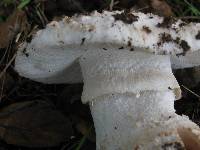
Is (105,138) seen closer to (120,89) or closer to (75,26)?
(120,89)

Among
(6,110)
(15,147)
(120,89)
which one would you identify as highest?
(120,89)

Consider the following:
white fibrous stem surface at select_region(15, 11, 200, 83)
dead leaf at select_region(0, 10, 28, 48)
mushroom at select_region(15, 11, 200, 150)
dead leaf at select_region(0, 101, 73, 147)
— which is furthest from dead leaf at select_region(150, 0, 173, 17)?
white fibrous stem surface at select_region(15, 11, 200, 83)

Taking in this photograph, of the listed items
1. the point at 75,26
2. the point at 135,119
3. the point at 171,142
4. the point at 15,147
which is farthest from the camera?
the point at 15,147

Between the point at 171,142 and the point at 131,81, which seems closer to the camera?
the point at 171,142

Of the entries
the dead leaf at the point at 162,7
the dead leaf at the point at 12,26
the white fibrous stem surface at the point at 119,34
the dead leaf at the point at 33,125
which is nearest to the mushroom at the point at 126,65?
the white fibrous stem surface at the point at 119,34

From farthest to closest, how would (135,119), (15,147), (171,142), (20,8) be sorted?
(20,8)
(15,147)
(135,119)
(171,142)

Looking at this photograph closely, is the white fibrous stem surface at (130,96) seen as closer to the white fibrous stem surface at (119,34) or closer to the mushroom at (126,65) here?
the mushroom at (126,65)

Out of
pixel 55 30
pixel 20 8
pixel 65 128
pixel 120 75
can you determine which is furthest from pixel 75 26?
pixel 20 8
